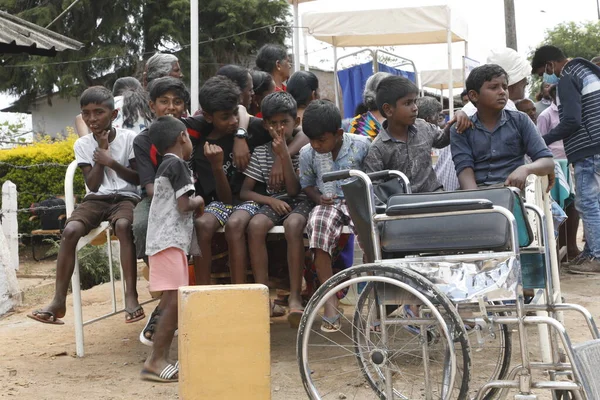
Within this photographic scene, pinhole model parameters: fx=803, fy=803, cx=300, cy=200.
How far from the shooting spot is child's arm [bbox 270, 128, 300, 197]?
194 inches

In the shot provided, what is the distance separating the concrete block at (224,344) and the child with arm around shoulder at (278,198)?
1314 mm

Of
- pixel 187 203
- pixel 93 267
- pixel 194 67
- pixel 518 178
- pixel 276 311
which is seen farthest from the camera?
pixel 93 267

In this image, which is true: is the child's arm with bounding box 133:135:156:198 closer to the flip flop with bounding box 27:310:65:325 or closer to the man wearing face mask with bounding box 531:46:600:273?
the flip flop with bounding box 27:310:65:325

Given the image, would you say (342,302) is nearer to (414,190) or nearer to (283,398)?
(414,190)

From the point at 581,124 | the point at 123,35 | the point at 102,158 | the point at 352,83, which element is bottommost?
the point at 102,158

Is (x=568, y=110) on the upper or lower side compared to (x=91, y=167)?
upper

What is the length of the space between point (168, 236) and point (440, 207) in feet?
6.16

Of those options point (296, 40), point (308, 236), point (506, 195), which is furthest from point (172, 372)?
point (296, 40)

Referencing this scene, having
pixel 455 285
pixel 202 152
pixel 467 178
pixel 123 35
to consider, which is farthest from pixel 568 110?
pixel 123 35

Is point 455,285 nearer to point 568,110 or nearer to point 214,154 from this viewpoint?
point 214,154

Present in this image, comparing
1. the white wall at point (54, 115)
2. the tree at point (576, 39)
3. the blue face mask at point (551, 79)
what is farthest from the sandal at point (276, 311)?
the tree at point (576, 39)

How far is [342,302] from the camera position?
20.4ft

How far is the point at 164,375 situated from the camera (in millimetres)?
4473

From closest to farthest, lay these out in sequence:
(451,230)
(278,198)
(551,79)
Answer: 1. (451,230)
2. (278,198)
3. (551,79)
